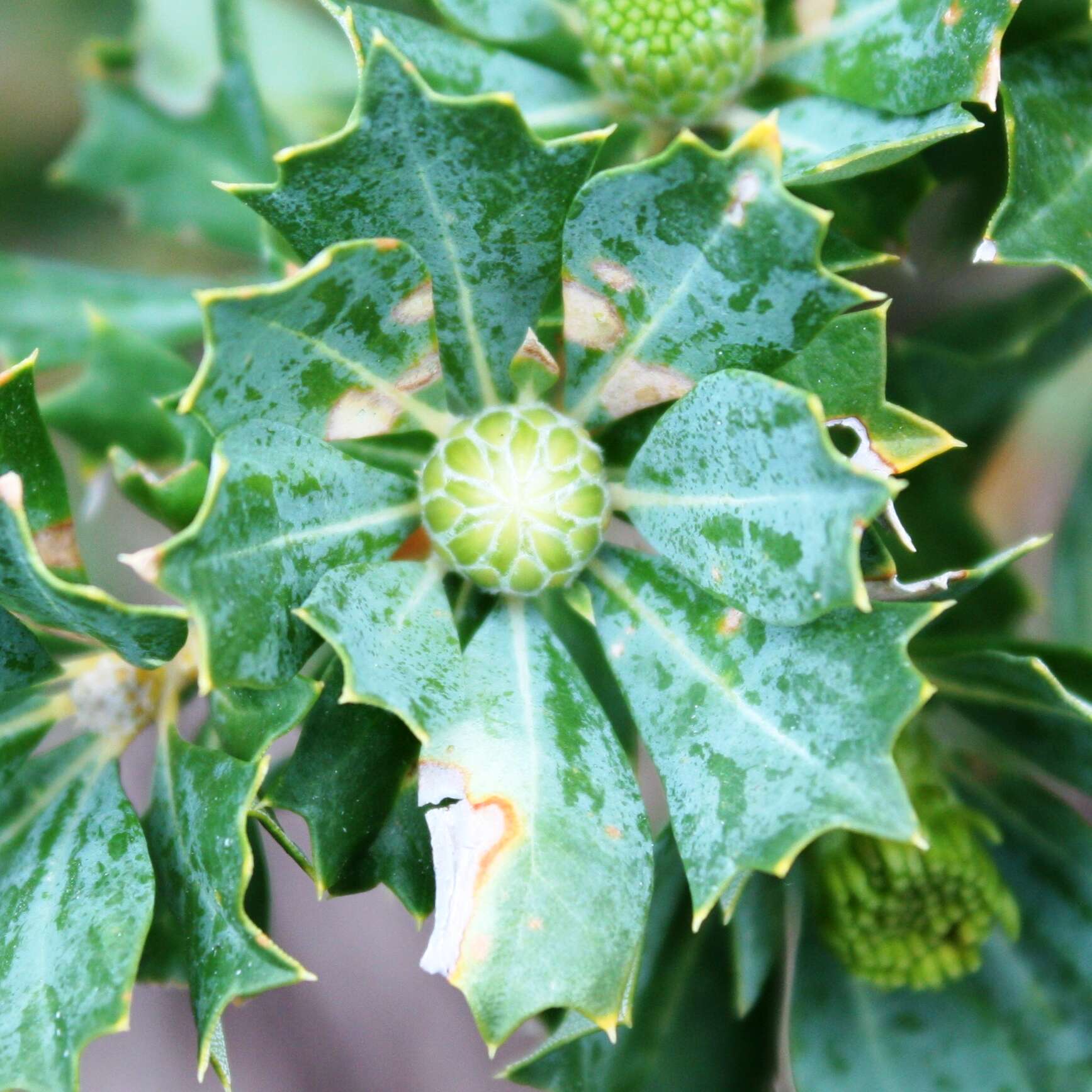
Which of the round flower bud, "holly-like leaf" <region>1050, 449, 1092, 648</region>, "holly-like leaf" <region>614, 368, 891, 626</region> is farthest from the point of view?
"holly-like leaf" <region>1050, 449, 1092, 648</region>

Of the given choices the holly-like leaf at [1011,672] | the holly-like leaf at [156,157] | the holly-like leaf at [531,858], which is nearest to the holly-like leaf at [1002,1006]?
the holly-like leaf at [1011,672]

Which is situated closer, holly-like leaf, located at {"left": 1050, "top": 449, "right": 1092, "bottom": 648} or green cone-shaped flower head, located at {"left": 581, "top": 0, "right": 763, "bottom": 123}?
green cone-shaped flower head, located at {"left": 581, "top": 0, "right": 763, "bottom": 123}

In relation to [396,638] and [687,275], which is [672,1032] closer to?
[396,638]

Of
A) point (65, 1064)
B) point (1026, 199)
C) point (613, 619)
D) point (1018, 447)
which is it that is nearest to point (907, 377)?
point (1026, 199)

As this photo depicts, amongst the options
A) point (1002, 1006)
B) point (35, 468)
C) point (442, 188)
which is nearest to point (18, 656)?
point (35, 468)

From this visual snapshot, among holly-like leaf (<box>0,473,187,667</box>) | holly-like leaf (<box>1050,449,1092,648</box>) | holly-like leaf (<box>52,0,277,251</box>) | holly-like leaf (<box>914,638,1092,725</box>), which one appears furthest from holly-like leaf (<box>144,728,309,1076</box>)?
holly-like leaf (<box>1050,449,1092,648</box>)

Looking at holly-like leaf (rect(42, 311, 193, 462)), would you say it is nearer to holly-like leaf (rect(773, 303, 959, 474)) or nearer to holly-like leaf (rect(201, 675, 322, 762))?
holly-like leaf (rect(201, 675, 322, 762))
